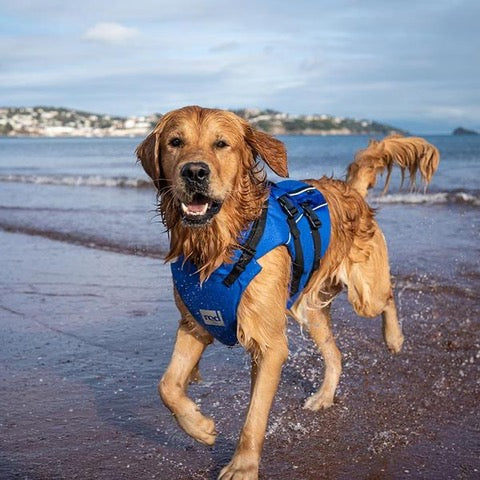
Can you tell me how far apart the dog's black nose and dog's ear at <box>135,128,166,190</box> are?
400mm

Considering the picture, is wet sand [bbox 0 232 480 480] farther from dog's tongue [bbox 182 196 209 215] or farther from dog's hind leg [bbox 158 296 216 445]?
dog's tongue [bbox 182 196 209 215]

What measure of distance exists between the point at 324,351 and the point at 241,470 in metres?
1.70

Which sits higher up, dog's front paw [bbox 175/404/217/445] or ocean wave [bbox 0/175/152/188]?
→ dog's front paw [bbox 175/404/217/445]

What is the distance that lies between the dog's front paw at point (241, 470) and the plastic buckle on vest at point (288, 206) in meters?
1.40

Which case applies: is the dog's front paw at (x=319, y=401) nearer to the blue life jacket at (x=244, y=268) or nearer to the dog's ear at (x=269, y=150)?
the blue life jacket at (x=244, y=268)

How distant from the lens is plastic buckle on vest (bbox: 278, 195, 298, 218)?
4277 millimetres

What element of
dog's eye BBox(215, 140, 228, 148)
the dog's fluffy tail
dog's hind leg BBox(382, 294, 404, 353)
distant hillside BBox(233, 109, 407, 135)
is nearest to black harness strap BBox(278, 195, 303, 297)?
dog's eye BBox(215, 140, 228, 148)

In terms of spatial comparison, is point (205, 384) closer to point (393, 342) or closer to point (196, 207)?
point (393, 342)

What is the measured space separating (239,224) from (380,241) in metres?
1.93

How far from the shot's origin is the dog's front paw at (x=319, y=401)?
475cm

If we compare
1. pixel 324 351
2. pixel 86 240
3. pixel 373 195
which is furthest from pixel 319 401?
pixel 373 195

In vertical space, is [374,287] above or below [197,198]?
below

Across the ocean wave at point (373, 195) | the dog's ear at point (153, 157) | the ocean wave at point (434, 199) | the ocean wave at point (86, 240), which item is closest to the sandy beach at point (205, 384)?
the dog's ear at point (153, 157)

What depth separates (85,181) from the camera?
82.9 feet
